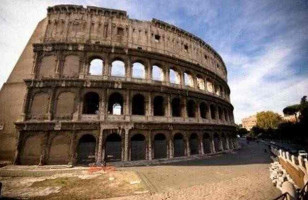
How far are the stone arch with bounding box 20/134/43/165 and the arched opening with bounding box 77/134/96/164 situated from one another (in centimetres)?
283

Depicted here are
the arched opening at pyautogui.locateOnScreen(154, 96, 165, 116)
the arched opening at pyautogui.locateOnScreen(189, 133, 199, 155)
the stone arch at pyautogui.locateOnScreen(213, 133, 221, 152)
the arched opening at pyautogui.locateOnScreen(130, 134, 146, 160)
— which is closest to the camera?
the arched opening at pyautogui.locateOnScreen(130, 134, 146, 160)

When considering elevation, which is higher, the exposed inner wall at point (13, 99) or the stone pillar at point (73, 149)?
the exposed inner wall at point (13, 99)

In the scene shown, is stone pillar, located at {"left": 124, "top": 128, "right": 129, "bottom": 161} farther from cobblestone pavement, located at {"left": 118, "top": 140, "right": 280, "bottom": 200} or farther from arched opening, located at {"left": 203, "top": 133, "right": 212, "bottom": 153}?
arched opening, located at {"left": 203, "top": 133, "right": 212, "bottom": 153}

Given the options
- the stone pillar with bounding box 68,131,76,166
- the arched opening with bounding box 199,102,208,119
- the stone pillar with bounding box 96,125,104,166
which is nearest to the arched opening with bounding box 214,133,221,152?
the arched opening with bounding box 199,102,208,119

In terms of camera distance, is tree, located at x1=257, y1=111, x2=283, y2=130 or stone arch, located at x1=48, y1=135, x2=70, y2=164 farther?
tree, located at x1=257, y1=111, x2=283, y2=130

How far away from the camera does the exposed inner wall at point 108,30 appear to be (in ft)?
53.9

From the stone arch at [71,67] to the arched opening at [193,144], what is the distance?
12.2 meters

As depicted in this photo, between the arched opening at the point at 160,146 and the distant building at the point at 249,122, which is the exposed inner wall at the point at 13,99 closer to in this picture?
the arched opening at the point at 160,146

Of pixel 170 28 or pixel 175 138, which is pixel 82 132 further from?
pixel 170 28

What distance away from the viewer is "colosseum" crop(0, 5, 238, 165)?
14156 millimetres

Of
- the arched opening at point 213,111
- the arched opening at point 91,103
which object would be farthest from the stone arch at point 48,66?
the arched opening at point 213,111

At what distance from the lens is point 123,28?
1741 centimetres

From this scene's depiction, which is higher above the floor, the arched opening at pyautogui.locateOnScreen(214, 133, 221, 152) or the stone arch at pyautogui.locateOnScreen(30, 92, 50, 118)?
the stone arch at pyautogui.locateOnScreen(30, 92, 50, 118)

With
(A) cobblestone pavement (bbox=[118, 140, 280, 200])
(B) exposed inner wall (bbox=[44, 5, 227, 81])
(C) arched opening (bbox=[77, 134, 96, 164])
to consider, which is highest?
(B) exposed inner wall (bbox=[44, 5, 227, 81])
